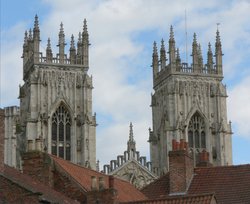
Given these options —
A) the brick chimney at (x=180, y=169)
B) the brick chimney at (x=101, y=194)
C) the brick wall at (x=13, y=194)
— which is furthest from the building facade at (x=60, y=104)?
the brick wall at (x=13, y=194)

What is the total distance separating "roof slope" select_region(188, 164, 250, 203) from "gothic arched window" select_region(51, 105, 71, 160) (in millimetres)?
43132

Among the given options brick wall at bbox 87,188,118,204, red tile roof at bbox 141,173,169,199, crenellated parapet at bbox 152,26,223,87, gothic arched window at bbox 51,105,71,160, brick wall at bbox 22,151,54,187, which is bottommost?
brick wall at bbox 87,188,118,204

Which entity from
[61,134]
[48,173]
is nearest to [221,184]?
[48,173]

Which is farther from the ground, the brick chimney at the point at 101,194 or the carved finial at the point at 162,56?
the carved finial at the point at 162,56

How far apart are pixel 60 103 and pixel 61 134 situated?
241 cm

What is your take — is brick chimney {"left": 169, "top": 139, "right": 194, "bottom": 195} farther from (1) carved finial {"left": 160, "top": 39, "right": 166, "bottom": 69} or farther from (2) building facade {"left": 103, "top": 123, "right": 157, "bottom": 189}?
(1) carved finial {"left": 160, "top": 39, "right": 166, "bottom": 69}

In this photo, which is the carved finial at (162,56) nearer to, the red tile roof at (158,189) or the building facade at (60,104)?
the building facade at (60,104)

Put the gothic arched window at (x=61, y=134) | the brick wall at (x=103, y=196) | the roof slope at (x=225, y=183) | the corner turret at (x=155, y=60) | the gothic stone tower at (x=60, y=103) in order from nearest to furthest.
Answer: the brick wall at (x=103, y=196)
the roof slope at (x=225, y=183)
the gothic stone tower at (x=60, y=103)
the gothic arched window at (x=61, y=134)
the corner turret at (x=155, y=60)

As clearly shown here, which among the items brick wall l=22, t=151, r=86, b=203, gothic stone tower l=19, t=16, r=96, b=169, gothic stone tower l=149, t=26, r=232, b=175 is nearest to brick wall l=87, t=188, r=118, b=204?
brick wall l=22, t=151, r=86, b=203

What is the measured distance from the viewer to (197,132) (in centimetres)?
7981

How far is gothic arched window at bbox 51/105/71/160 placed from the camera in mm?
75812

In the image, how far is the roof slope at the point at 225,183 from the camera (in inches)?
1228

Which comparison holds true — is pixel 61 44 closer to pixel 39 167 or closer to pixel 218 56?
pixel 218 56

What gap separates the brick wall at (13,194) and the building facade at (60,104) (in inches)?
2034
